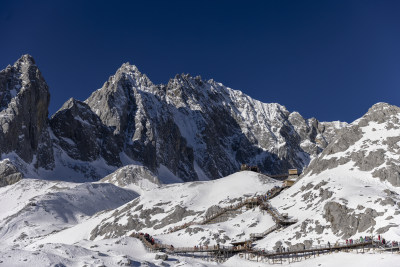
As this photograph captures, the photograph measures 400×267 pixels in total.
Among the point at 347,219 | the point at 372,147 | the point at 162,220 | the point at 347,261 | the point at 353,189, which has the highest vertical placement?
the point at 372,147

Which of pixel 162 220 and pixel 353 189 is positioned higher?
pixel 353 189

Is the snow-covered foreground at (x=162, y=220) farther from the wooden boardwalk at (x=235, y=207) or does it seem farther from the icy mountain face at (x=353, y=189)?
the wooden boardwalk at (x=235, y=207)

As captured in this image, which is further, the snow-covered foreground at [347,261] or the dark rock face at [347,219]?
the dark rock face at [347,219]

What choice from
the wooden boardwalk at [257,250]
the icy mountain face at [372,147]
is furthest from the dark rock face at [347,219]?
the icy mountain face at [372,147]

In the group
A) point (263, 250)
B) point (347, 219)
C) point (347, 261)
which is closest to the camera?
point (347, 261)

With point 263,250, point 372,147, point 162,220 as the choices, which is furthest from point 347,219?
point 162,220

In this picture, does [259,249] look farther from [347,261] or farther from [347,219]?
[347,261]

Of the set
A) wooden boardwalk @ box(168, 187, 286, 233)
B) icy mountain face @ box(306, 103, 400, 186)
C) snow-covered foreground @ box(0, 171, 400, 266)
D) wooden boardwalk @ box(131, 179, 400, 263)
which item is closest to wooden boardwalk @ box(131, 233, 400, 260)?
wooden boardwalk @ box(131, 179, 400, 263)

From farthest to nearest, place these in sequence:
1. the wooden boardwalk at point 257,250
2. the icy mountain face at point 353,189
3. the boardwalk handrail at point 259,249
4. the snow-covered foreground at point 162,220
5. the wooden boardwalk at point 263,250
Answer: the icy mountain face at point 353,189 → the wooden boardwalk at point 263,250 → the snow-covered foreground at point 162,220 → the boardwalk handrail at point 259,249 → the wooden boardwalk at point 257,250

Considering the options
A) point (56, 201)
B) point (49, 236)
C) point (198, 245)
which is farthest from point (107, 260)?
point (56, 201)

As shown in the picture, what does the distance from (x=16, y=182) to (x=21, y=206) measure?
4404 centimetres

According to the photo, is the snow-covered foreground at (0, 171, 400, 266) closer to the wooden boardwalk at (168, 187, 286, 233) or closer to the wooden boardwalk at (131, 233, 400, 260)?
the wooden boardwalk at (131, 233, 400, 260)

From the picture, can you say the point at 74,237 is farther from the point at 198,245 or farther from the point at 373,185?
the point at 373,185

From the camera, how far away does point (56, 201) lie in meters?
158
